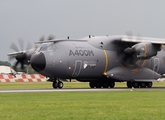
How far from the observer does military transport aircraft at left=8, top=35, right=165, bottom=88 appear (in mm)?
43741

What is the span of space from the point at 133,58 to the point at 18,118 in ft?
106

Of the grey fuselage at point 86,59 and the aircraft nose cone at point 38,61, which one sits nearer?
the aircraft nose cone at point 38,61

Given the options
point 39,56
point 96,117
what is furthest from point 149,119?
point 39,56

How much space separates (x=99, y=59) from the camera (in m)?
Result: 46.9

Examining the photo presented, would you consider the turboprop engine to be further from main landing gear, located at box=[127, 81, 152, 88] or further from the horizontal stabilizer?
main landing gear, located at box=[127, 81, 152, 88]

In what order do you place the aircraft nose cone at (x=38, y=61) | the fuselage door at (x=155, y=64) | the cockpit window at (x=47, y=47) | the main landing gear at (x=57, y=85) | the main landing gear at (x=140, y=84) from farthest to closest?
the fuselage door at (x=155, y=64) → the main landing gear at (x=140, y=84) → the main landing gear at (x=57, y=85) → the cockpit window at (x=47, y=47) → the aircraft nose cone at (x=38, y=61)

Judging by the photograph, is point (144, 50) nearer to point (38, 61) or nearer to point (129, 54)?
point (129, 54)

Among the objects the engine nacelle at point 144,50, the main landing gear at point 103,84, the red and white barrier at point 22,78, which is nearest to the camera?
the engine nacelle at point 144,50

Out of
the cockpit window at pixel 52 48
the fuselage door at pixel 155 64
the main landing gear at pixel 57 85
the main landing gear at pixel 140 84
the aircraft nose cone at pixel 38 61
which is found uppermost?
the cockpit window at pixel 52 48

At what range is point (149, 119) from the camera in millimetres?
15844

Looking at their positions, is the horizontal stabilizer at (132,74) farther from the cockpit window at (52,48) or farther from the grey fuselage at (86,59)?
the cockpit window at (52,48)

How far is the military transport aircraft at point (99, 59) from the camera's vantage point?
4374 centimetres

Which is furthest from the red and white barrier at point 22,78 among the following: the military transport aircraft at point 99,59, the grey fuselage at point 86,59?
the grey fuselage at point 86,59

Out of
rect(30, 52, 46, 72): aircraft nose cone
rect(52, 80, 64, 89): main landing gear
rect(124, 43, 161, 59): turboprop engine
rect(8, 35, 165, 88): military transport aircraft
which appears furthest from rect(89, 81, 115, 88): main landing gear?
rect(30, 52, 46, 72): aircraft nose cone
